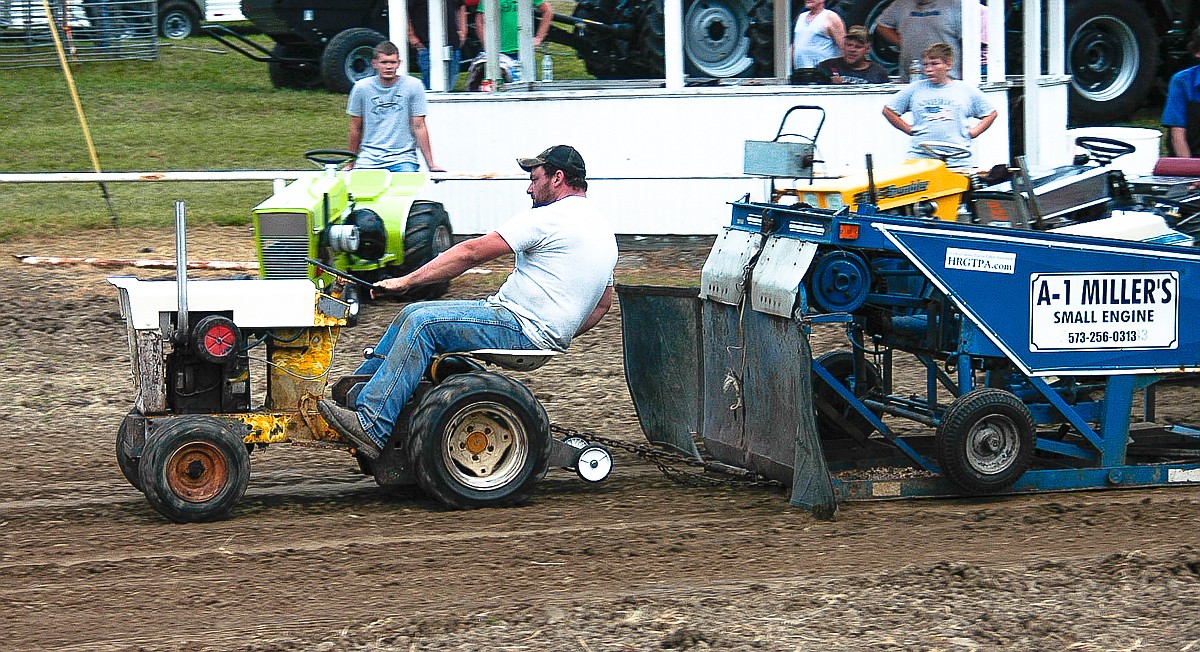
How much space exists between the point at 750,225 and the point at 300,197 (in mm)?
4047

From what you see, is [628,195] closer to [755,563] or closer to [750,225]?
[750,225]

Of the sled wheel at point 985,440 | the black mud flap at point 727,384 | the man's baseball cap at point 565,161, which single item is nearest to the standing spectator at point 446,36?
the black mud flap at point 727,384

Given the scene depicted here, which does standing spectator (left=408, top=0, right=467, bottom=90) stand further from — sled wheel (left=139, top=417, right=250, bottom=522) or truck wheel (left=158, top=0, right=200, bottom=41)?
truck wheel (left=158, top=0, right=200, bottom=41)

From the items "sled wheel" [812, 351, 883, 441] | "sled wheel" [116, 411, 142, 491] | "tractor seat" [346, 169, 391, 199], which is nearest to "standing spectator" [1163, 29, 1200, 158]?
"sled wheel" [812, 351, 883, 441]

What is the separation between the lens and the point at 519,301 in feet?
21.5

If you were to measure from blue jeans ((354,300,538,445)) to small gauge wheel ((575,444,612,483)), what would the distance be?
58 centimetres

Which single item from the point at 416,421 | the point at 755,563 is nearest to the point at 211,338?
the point at 416,421

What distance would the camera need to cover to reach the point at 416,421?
20.9 ft

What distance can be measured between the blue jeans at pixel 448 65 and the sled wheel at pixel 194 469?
7.74 m

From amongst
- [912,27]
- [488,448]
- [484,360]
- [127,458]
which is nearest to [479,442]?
[488,448]

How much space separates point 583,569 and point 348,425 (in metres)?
1.30

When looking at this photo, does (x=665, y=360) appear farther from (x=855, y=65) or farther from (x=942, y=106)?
(x=855, y=65)

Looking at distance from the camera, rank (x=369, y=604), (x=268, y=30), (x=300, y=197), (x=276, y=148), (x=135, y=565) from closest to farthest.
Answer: (x=369, y=604)
(x=135, y=565)
(x=300, y=197)
(x=276, y=148)
(x=268, y=30)

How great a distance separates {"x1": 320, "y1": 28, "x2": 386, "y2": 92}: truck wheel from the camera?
20.3 meters
